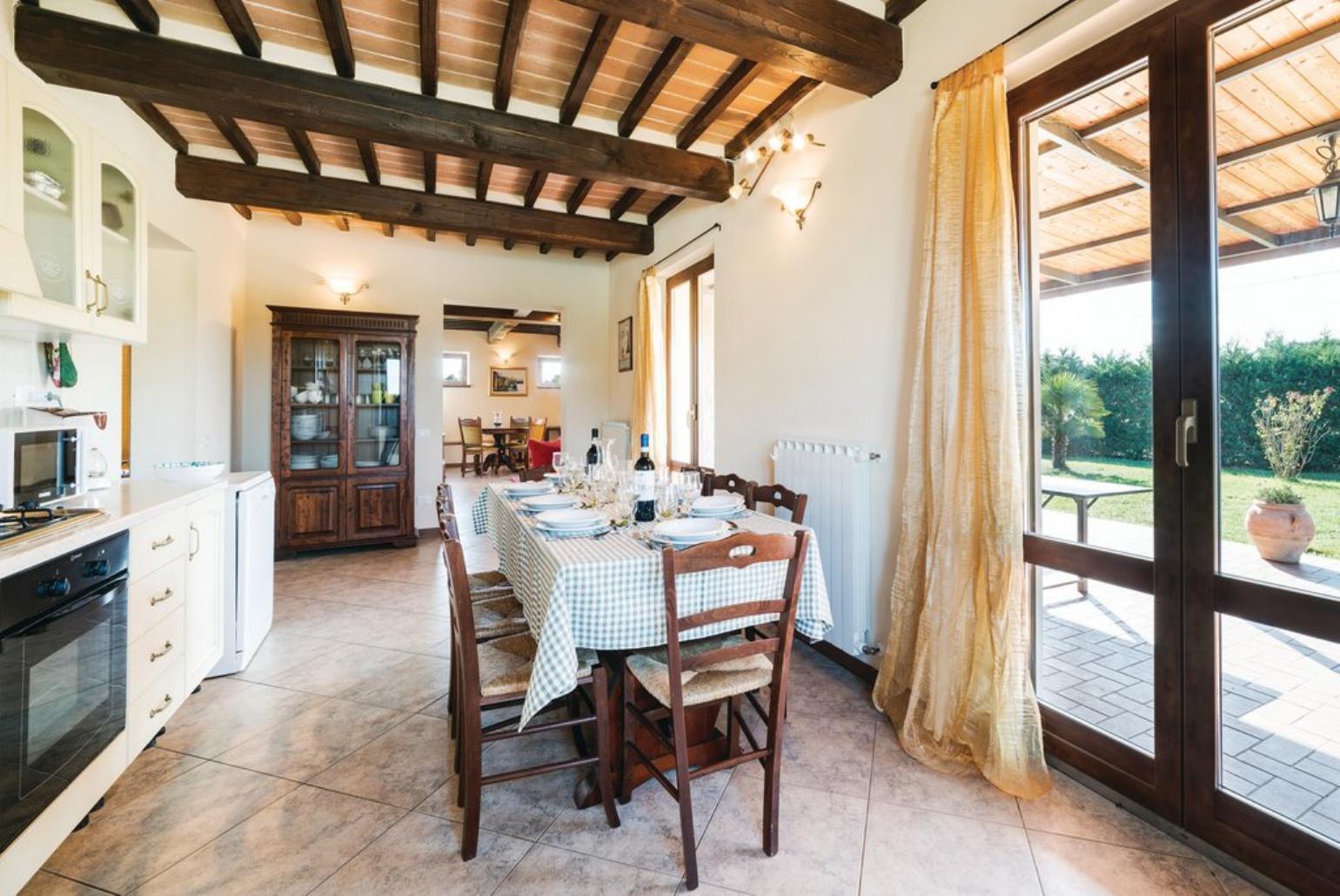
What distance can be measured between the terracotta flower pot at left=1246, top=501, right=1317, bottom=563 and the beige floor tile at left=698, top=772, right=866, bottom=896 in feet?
4.43

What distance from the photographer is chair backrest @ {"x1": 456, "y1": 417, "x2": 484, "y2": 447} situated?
33.6 feet

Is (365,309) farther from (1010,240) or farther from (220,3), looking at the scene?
(1010,240)

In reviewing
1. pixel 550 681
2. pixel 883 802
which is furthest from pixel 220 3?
pixel 883 802

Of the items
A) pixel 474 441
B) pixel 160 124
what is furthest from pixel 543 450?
pixel 160 124

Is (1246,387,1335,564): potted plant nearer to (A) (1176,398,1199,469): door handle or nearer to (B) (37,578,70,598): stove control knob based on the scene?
(A) (1176,398,1199,469): door handle

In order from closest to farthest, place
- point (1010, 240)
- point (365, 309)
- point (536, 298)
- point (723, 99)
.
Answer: point (1010, 240), point (723, 99), point (365, 309), point (536, 298)

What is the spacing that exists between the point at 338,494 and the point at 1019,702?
5.11 meters

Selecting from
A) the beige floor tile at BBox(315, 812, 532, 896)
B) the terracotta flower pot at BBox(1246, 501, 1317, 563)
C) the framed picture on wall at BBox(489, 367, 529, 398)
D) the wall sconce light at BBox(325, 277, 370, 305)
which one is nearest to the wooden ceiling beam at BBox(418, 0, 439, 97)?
the wall sconce light at BBox(325, 277, 370, 305)

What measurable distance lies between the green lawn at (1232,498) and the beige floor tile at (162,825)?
2.93 m

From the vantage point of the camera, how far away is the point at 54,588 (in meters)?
1.40

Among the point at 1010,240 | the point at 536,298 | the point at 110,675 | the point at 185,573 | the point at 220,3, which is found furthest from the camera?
the point at 536,298

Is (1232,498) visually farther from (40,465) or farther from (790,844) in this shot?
(40,465)

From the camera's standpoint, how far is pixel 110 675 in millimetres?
1677

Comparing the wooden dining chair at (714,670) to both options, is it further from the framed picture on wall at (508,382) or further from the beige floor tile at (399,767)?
the framed picture on wall at (508,382)
